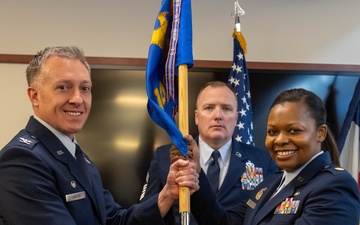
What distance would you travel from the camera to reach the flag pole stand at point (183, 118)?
1907 millimetres

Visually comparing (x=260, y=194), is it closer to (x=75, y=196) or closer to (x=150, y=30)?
(x=75, y=196)

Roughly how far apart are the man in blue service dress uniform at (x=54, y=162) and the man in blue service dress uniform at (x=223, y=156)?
2.37 ft

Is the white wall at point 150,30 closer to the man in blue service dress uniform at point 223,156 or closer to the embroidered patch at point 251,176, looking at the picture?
the man in blue service dress uniform at point 223,156

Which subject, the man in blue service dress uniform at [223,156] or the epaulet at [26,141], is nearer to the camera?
the epaulet at [26,141]

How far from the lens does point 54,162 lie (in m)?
1.71

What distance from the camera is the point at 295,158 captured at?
197 centimetres

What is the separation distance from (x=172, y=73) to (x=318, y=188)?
29.6 inches

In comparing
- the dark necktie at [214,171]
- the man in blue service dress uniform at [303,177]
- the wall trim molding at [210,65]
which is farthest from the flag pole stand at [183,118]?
the wall trim molding at [210,65]

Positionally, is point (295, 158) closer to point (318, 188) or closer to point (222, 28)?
point (318, 188)

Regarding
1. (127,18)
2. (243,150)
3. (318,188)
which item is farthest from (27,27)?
(318,188)

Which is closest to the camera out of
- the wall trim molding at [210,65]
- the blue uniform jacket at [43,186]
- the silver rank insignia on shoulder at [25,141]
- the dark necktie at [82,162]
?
the blue uniform jacket at [43,186]

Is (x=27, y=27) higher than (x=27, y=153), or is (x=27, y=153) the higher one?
(x=27, y=27)

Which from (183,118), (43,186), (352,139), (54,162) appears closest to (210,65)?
(352,139)

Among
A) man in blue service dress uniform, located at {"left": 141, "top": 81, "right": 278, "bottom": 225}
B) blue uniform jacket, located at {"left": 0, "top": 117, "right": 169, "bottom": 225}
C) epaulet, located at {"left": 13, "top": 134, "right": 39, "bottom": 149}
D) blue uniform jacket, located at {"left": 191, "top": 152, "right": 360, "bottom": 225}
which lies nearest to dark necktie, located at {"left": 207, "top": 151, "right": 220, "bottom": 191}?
man in blue service dress uniform, located at {"left": 141, "top": 81, "right": 278, "bottom": 225}
